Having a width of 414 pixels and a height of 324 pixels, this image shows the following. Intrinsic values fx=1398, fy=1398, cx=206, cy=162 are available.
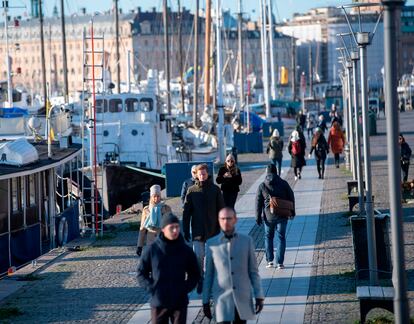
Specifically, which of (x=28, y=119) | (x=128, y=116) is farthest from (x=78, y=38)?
(x=28, y=119)

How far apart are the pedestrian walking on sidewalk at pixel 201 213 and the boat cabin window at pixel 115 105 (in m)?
29.7

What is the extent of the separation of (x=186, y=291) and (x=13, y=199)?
11.2 metres

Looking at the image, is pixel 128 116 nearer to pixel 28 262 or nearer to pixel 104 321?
pixel 28 262

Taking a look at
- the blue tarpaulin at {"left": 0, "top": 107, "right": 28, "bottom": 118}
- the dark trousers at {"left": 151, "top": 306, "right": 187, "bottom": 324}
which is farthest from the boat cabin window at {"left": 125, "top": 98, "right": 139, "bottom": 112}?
the dark trousers at {"left": 151, "top": 306, "right": 187, "bottom": 324}

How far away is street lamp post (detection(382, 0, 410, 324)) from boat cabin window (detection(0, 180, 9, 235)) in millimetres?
11223

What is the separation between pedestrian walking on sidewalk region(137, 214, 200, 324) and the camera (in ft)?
42.1

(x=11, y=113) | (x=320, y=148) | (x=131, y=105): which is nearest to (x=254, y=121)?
(x=131, y=105)

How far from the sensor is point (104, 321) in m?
16.9

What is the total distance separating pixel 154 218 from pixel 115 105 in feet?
98.5

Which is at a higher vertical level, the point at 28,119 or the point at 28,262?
the point at 28,119

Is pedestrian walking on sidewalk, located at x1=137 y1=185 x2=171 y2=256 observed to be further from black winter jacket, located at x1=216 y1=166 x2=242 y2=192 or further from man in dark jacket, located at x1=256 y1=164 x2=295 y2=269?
black winter jacket, located at x1=216 y1=166 x2=242 y2=192

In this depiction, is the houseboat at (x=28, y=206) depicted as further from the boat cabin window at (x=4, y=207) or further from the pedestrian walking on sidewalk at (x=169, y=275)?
the pedestrian walking on sidewalk at (x=169, y=275)

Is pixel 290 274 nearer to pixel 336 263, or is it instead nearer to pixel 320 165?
pixel 336 263

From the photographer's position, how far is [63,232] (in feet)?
90.9
